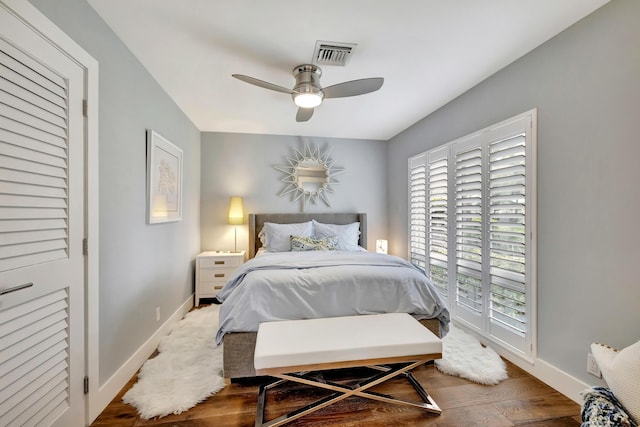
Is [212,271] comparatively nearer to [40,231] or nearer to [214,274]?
[214,274]

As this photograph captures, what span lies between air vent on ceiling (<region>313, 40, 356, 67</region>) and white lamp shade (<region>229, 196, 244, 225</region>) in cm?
249

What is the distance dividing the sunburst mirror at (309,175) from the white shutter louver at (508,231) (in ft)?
8.13

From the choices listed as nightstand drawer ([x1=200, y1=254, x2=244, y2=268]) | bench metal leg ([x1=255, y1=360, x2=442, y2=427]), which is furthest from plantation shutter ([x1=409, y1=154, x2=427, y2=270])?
nightstand drawer ([x1=200, y1=254, x2=244, y2=268])

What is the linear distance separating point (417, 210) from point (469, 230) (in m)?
1.08

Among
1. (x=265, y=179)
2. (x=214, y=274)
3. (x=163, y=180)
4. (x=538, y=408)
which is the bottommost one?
(x=538, y=408)

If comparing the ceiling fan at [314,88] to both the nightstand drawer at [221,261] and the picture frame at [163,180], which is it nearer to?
the picture frame at [163,180]

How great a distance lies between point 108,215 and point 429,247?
3.28 m

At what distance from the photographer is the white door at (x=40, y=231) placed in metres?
1.16

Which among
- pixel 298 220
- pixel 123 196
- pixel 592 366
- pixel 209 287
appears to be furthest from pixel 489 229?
pixel 209 287

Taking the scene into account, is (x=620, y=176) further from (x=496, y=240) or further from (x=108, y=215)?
(x=108, y=215)

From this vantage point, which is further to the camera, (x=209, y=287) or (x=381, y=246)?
(x=381, y=246)

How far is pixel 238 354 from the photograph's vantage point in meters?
1.95

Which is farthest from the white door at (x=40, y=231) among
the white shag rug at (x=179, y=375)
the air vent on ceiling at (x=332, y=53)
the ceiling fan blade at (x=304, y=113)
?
the ceiling fan blade at (x=304, y=113)

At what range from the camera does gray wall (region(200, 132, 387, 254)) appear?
423 cm
